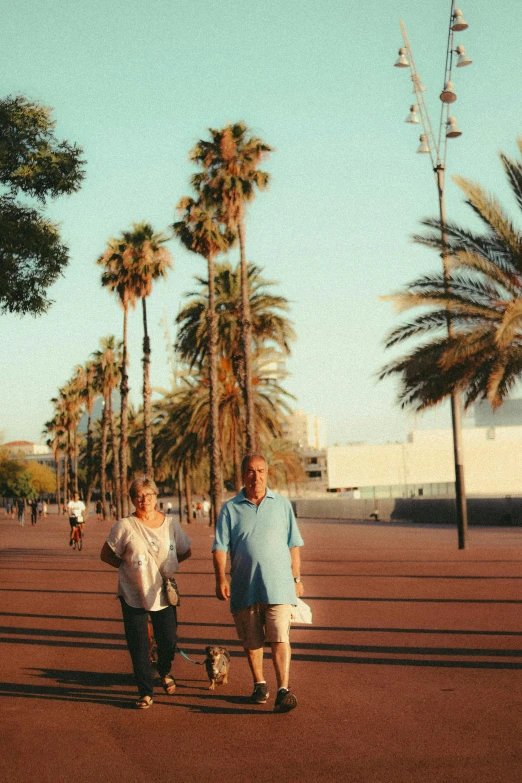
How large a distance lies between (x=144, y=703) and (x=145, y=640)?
43 cm

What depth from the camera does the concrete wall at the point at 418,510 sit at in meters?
40.3

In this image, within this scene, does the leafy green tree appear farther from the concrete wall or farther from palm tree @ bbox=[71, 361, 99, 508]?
palm tree @ bbox=[71, 361, 99, 508]

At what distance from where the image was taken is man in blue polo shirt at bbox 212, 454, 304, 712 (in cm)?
643

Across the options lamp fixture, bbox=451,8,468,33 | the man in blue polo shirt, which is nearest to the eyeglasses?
the man in blue polo shirt

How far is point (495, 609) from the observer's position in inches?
460

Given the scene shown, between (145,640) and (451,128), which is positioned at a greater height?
(451,128)

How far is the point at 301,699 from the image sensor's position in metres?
6.83

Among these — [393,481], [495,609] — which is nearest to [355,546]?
[495,609]

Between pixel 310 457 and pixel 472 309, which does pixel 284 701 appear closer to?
pixel 472 309

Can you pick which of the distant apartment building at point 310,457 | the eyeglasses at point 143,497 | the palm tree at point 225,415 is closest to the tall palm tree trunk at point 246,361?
the palm tree at point 225,415

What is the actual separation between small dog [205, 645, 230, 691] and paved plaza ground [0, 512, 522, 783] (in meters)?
0.10

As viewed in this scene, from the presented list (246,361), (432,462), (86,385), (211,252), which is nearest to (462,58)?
(246,361)

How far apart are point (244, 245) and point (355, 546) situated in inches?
446

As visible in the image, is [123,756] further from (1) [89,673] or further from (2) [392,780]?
(1) [89,673]
